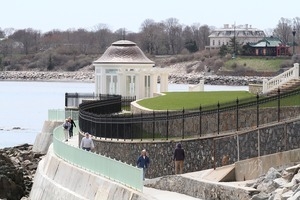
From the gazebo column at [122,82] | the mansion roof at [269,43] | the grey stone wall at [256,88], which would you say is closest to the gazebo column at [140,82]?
the gazebo column at [122,82]

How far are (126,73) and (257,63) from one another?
10978 cm

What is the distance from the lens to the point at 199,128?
33906 millimetres

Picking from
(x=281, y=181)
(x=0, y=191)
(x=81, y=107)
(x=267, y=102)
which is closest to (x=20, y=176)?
(x=0, y=191)

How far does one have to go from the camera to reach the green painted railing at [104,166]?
25766mm

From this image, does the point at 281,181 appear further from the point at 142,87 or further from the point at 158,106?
the point at 142,87

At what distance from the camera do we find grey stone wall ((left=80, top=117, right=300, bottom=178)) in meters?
26.7

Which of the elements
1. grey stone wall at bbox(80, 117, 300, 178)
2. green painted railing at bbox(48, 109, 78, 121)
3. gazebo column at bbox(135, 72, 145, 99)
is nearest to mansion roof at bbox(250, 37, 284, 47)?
gazebo column at bbox(135, 72, 145, 99)

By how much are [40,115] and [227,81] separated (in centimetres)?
6189

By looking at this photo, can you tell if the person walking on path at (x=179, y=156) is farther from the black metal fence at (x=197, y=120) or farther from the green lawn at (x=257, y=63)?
the green lawn at (x=257, y=63)

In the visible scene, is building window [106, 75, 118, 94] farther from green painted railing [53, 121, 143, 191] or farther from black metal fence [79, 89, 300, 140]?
green painted railing [53, 121, 143, 191]

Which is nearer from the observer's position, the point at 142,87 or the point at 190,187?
the point at 190,187

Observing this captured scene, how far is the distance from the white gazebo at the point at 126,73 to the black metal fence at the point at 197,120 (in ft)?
80.3

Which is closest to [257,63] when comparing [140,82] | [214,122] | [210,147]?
[140,82]

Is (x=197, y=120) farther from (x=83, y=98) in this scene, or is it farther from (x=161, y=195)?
(x=83, y=98)
